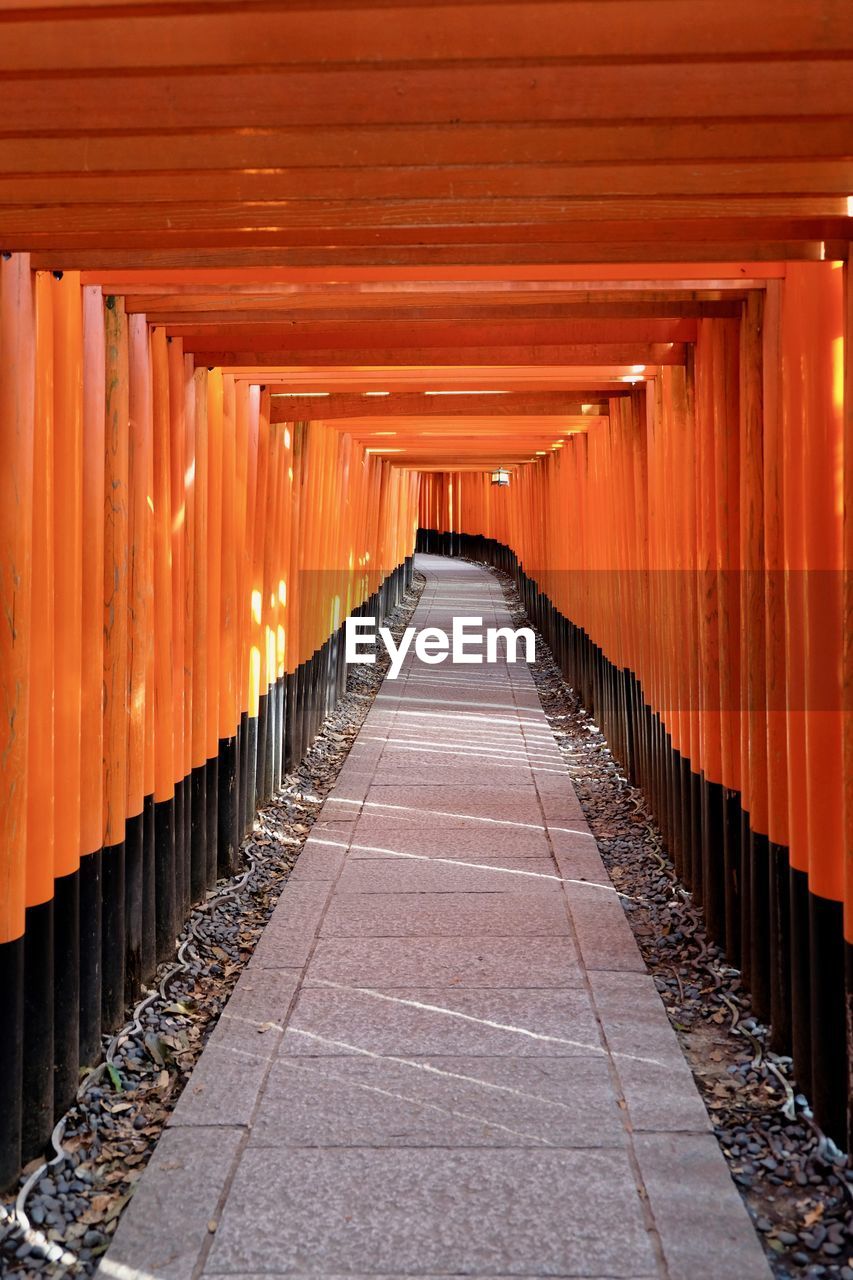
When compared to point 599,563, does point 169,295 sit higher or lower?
higher

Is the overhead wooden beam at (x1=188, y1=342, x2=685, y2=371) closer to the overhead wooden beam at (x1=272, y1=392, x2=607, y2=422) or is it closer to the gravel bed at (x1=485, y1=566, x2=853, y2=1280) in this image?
the overhead wooden beam at (x1=272, y1=392, x2=607, y2=422)

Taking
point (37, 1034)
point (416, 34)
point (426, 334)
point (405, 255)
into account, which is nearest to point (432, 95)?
point (416, 34)

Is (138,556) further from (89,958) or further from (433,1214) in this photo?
(433,1214)

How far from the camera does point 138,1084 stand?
4.35 meters

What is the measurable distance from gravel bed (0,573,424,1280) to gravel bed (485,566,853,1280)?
5.77ft

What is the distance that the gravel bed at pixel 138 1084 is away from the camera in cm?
336

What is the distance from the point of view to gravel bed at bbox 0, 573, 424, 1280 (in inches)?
132

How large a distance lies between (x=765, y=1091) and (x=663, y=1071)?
0.34 metres

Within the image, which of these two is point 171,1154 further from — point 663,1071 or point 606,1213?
point 663,1071

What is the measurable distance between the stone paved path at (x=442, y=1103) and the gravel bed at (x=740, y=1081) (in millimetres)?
101

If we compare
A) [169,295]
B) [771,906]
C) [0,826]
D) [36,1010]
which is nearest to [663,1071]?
[771,906]

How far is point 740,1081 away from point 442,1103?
1.05m

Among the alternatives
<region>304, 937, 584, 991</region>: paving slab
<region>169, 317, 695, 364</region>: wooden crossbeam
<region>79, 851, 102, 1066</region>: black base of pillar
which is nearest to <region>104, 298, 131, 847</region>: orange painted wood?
<region>79, 851, 102, 1066</region>: black base of pillar

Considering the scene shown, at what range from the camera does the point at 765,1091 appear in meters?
4.16
